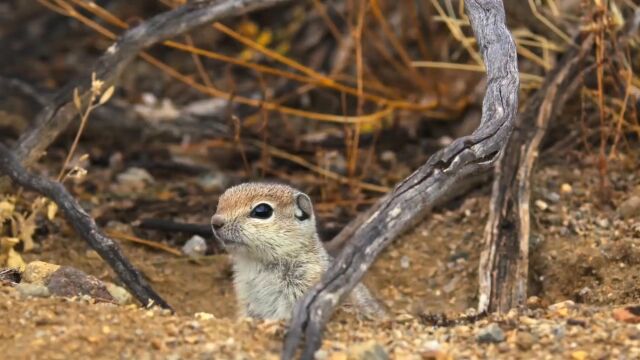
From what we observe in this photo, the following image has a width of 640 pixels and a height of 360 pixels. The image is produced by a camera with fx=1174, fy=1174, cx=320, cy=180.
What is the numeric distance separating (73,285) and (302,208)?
4.35ft

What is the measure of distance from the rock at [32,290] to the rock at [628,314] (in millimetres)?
2280

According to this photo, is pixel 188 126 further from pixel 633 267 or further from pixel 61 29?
pixel 633 267

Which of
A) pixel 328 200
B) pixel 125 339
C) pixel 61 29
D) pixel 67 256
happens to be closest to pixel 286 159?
pixel 328 200

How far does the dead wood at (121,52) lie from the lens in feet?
20.9

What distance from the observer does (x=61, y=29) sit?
1052cm

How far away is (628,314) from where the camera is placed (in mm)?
4547

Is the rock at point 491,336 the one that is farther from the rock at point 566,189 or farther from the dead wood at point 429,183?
the rock at point 566,189

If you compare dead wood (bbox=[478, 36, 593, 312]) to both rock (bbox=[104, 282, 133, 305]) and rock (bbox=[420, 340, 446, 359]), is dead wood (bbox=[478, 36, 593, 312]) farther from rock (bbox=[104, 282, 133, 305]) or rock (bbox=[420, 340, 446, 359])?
rock (bbox=[104, 282, 133, 305])

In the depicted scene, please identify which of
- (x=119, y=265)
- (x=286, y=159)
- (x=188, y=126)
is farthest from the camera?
(x=188, y=126)

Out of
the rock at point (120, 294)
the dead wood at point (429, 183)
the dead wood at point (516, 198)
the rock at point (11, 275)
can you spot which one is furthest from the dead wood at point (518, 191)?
the rock at point (11, 275)

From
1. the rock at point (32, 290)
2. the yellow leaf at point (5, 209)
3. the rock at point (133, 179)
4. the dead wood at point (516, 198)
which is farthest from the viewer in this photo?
the rock at point (133, 179)

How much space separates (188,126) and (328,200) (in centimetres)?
174

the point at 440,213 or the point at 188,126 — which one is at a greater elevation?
the point at 188,126

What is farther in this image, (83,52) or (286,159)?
(83,52)
